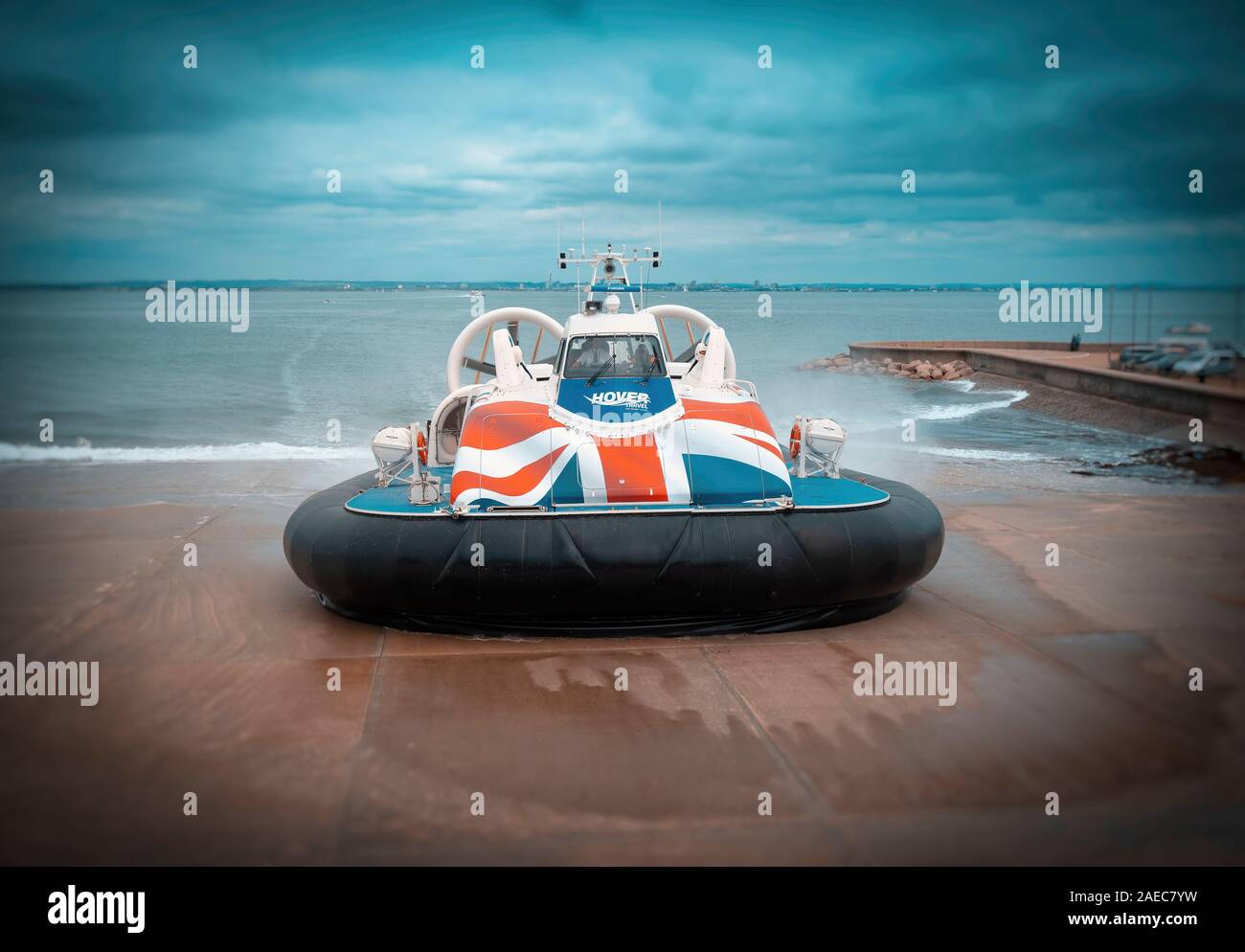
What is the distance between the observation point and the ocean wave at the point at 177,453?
12.3 metres

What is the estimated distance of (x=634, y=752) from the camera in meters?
3.96

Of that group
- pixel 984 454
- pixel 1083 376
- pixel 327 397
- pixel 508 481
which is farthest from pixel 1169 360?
pixel 327 397

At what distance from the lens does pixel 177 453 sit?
1320 centimetres

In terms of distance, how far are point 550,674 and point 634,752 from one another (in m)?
0.92

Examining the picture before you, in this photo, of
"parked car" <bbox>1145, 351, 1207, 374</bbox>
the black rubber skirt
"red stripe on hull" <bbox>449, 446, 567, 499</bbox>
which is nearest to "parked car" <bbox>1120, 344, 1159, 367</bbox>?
"parked car" <bbox>1145, 351, 1207, 374</bbox>

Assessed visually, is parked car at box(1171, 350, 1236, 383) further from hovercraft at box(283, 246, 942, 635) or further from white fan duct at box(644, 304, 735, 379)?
white fan duct at box(644, 304, 735, 379)

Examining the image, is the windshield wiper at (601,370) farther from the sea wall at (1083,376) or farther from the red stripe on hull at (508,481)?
the sea wall at (1083,376)

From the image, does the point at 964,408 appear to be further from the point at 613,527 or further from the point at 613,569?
the point at 613,569

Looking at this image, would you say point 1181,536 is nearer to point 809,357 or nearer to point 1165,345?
point 1165,345

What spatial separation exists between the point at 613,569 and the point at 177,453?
1008 centimetres

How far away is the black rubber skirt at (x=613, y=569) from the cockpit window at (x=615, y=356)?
117cm

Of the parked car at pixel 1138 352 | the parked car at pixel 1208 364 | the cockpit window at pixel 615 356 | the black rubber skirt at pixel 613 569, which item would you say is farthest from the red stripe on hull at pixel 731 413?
the parked car at pixel 1138 352

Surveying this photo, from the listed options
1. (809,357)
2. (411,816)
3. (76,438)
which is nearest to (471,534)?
(411,816)

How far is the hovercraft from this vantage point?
16.6ft
